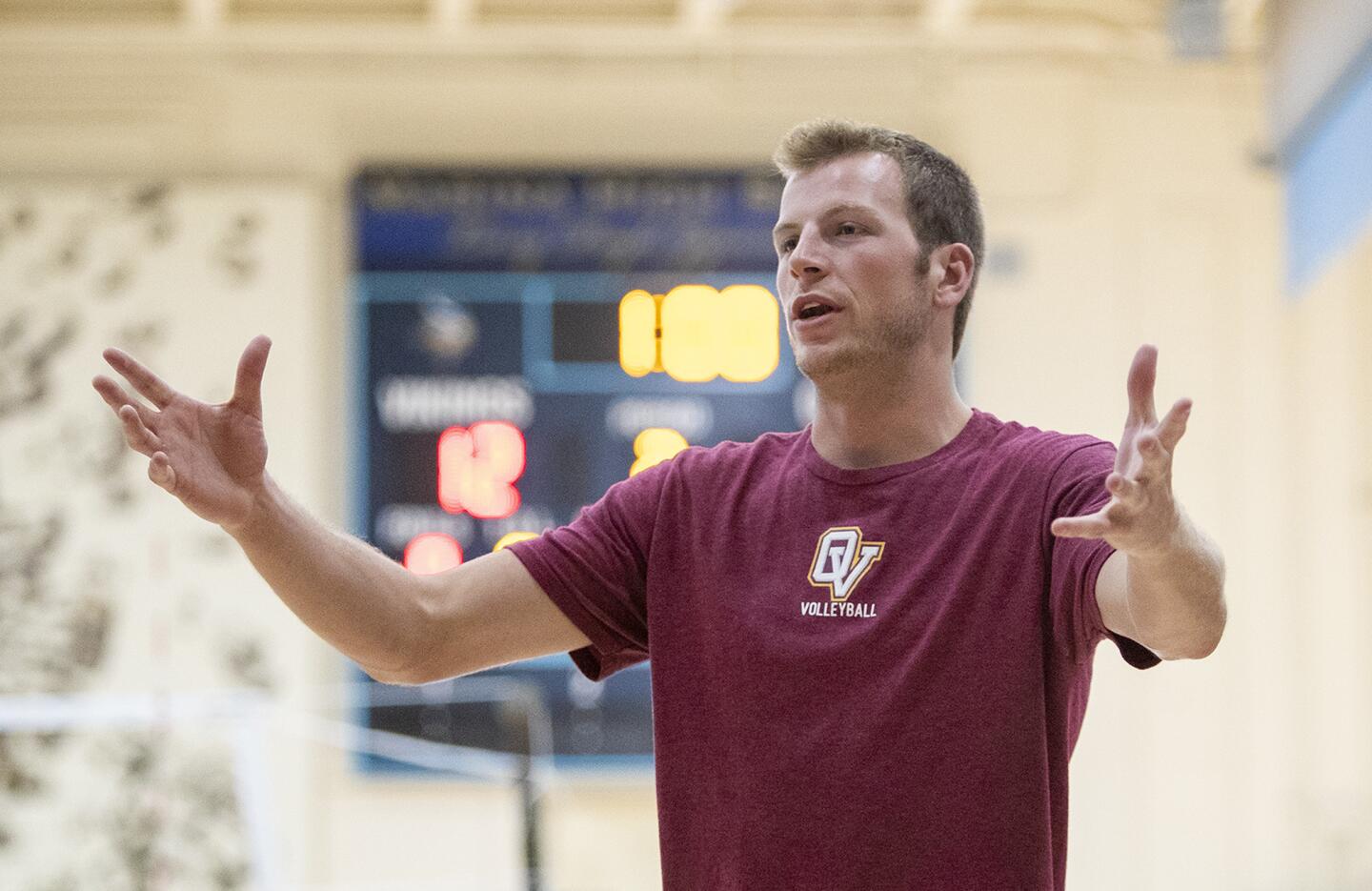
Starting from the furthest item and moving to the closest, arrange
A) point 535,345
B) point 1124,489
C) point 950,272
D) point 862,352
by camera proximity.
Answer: point 535,345 < point 950,272 < point 862,352 < point 1124,489

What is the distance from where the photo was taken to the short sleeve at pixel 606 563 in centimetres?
202

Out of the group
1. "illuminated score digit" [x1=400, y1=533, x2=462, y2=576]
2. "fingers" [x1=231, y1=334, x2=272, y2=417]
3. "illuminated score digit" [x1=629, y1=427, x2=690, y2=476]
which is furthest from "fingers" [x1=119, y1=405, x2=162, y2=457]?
"illuminated score digit" [x1=629, y1=427, x2=690, y2=476]

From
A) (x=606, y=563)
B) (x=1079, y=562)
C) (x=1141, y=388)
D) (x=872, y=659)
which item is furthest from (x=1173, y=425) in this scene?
(x=606, y=563)

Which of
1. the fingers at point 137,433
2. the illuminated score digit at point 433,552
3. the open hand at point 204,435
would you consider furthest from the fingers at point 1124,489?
the illuminated score digit at point 433,552

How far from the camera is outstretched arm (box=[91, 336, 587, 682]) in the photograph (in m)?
1.83

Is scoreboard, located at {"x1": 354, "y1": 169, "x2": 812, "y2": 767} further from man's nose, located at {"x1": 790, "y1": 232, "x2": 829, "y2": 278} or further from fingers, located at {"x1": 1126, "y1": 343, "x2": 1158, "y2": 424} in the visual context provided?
fingers, located at {"x1": 1126, "y1": 343, "x2": 1158, "y2": 424}

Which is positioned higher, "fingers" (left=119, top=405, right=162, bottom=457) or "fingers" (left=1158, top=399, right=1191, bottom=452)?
"fingers" (left=119, top=405, right=162, bottom=457)

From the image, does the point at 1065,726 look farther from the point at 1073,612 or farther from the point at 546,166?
the point at 546,166

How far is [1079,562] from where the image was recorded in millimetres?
1740

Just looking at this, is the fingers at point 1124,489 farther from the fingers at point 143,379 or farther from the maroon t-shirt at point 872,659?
the fingers at point 143,379

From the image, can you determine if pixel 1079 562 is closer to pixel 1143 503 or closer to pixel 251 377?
pixel 1143 503

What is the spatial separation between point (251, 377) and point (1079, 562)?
36.9 inches

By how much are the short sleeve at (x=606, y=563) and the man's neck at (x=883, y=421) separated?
234mm

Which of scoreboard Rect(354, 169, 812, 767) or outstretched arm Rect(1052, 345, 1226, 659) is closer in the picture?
outstretched arm Rect(1052, 345, 1226, 659)
